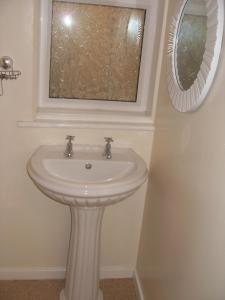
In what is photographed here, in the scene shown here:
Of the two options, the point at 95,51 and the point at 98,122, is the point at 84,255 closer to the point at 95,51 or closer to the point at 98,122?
the point at 98,122

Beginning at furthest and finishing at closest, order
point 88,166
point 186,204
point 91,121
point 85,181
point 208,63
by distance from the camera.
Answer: point 91,121 → point 88,166 → point 85,181 → point 186,204 → point 208,63

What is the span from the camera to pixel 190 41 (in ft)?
4.38

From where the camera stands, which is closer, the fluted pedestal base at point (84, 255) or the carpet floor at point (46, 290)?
the fluted pedestal base at point (84, 255)

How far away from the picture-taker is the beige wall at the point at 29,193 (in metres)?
1.61

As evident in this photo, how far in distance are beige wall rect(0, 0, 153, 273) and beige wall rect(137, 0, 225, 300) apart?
159mm

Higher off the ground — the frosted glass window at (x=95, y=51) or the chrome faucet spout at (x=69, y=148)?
the frosted glass window at (x=95, y=51)

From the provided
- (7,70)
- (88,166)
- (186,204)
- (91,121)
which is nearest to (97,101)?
(91,121)

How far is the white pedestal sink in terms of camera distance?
58.4 inches

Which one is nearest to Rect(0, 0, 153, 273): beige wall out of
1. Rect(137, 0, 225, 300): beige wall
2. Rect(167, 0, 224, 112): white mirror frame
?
Rect(137, 0, 225, 300): beige wall

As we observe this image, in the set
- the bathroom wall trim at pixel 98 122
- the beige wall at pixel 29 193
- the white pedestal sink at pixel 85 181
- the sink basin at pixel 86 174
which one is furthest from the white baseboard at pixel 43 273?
the bathroom wall trim at pixel 98 122

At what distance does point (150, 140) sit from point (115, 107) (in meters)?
0.29

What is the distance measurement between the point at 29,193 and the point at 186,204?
0.96 metres

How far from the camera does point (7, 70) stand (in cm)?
163

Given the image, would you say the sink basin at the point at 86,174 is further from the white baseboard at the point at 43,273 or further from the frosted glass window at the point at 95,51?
the white baseboard at the point at 43,273
